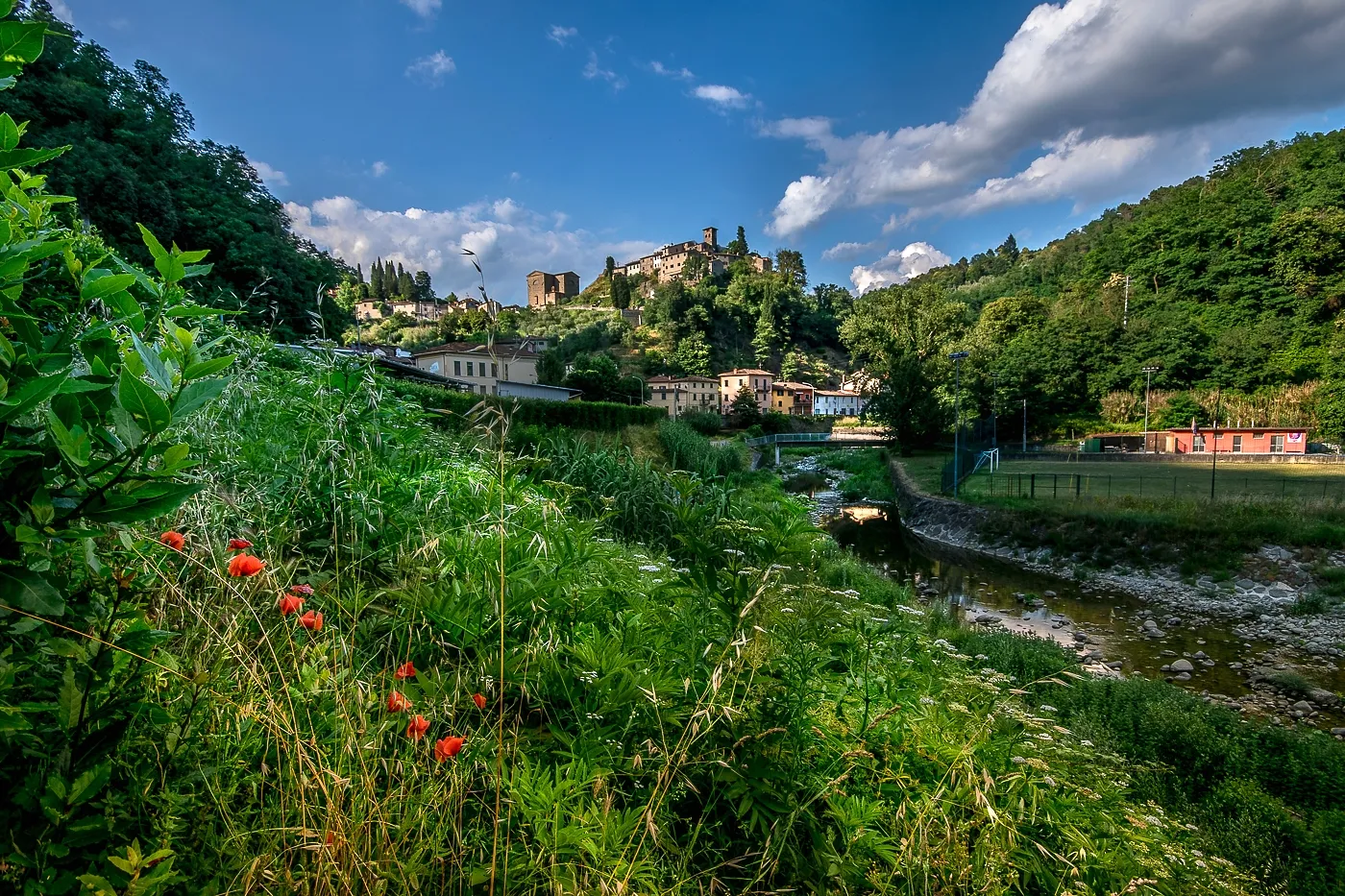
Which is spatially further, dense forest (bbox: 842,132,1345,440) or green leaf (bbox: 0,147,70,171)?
dense forest (bbox: 842,132,1345,440)

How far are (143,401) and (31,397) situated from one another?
15 cm

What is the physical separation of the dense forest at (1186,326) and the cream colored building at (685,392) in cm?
2058

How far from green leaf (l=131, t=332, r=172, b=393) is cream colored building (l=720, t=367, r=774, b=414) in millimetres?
79893

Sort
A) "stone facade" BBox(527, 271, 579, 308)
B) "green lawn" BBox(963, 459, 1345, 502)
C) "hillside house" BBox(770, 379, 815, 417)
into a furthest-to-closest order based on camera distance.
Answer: "stone facade" BBox(527, 271, 579, 308) → "hillside house" BBox(770, 379, 815, 417) → "green lawn" BBox(963, 459, 1345, 502)

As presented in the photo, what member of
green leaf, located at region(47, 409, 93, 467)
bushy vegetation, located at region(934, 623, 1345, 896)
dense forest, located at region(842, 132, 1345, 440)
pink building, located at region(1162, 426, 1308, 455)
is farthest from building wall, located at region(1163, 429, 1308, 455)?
green leaf, located at region(47, 409, 93, 467)

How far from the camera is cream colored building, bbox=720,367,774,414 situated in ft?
268

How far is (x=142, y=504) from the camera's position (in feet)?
3.75

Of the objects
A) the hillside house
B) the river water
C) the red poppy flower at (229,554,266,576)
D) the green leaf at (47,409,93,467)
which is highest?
the hillside house

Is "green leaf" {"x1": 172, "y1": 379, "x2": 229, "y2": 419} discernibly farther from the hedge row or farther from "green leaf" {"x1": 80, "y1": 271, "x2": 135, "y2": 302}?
the hedge row

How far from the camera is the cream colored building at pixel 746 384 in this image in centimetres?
8169

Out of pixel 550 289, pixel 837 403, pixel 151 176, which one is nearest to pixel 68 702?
pixel 151 176

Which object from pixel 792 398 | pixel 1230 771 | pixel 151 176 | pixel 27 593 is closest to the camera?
pixel 27 593

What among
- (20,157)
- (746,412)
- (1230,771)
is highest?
(20,157)

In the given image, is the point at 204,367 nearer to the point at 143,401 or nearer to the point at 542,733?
the point at 143,401
